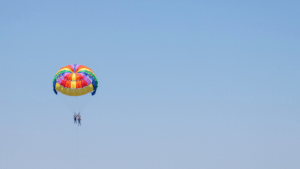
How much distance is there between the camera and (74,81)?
13025 cm

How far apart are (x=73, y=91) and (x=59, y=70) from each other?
3.58 m

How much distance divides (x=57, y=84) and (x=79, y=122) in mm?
6722

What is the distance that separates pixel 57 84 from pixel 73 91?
251 cm

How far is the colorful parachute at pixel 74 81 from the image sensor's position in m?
130

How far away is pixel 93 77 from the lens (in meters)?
132

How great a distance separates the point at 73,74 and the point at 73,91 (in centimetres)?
265

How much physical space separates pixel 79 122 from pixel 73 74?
7.94 meters

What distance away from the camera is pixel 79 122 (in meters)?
134

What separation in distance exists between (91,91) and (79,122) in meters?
4.98

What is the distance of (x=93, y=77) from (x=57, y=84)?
5.22 meters

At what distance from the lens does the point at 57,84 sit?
5187 inches

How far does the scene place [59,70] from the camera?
5172 inches

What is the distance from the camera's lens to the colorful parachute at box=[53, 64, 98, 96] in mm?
130250
